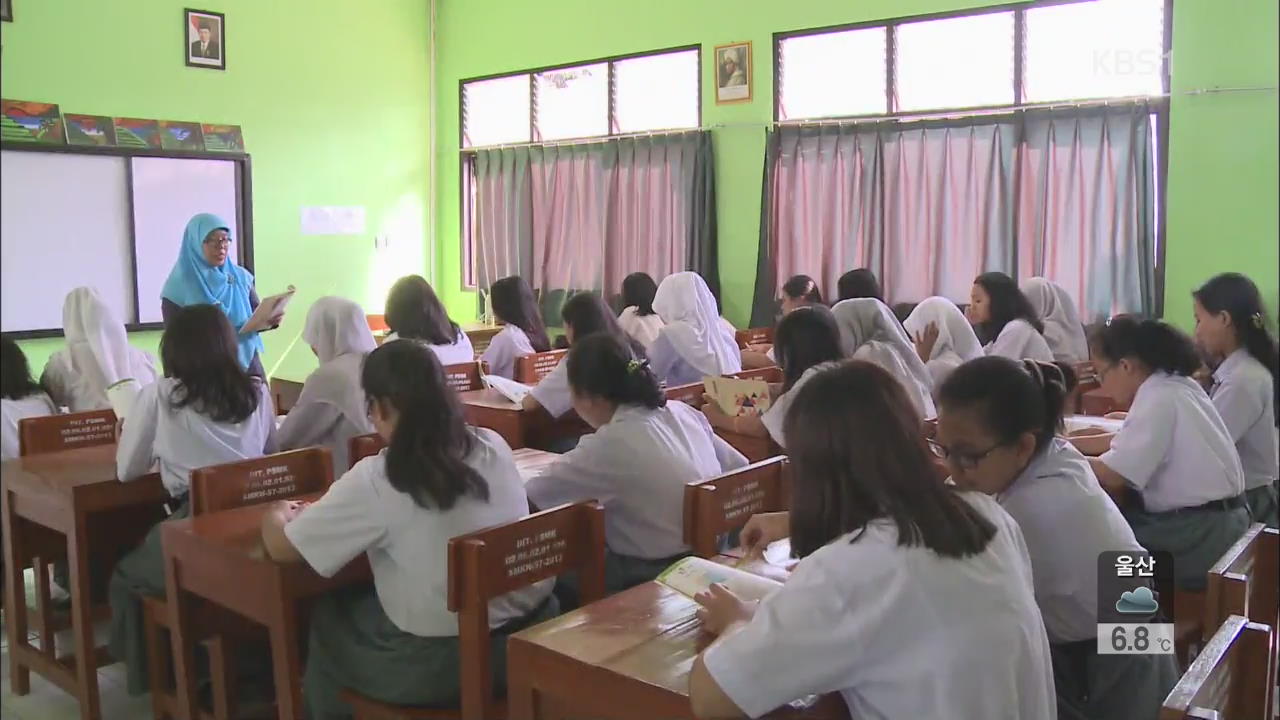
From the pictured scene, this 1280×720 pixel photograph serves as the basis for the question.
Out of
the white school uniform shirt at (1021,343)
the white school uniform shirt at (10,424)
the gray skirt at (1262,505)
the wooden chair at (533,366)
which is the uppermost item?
the white school uniform shirt at (10,424)

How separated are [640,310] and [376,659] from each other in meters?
3.33

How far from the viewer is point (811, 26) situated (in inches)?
235

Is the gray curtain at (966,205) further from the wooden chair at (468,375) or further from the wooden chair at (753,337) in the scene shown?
the wooden chair at (468,375)

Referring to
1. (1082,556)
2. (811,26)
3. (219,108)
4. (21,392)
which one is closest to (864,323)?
(1082,556)

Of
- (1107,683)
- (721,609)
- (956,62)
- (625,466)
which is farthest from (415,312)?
(956,62)

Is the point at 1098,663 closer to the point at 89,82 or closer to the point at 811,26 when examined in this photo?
the point at 811,26

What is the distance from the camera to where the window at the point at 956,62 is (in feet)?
17.7

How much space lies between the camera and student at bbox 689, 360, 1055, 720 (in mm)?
1258

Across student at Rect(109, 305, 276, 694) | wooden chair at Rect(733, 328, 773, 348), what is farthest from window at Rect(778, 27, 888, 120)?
student at Rect(109, 305, 276, 694)

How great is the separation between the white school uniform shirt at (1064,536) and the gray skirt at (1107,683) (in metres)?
0.04

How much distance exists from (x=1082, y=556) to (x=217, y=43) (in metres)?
6.25

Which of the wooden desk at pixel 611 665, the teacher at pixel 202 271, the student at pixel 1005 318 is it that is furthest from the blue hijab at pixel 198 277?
the wooden desk at pixel 611 665

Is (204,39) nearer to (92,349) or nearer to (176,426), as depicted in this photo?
(92,349)

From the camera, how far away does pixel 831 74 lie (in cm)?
599
